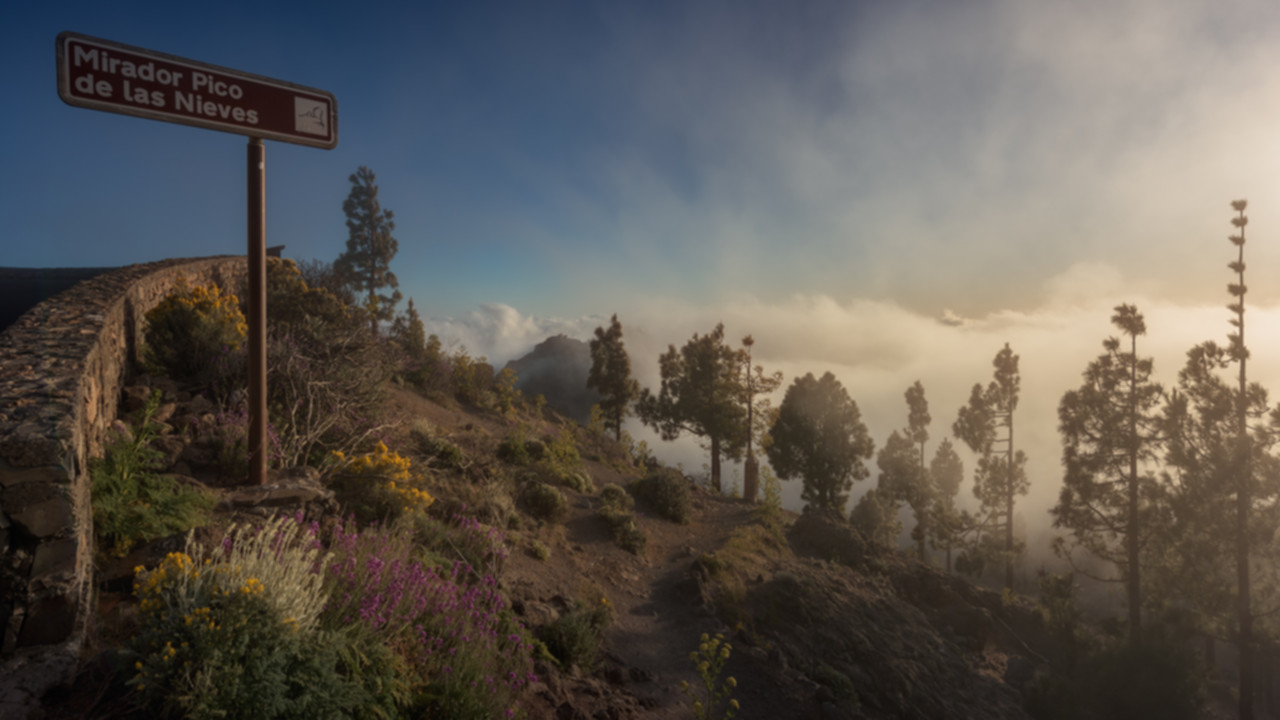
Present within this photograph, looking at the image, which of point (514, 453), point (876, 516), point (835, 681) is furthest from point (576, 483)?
point (876, 516)

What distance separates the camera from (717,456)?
2862 centimetres

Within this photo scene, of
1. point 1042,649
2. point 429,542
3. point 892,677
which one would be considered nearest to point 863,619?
point 892,677

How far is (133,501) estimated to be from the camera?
451cm

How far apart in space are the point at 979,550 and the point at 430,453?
105ft

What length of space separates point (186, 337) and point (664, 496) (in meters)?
11.2

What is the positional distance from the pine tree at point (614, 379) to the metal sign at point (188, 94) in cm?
2885

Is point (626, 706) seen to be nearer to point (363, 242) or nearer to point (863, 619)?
point (863, 619)

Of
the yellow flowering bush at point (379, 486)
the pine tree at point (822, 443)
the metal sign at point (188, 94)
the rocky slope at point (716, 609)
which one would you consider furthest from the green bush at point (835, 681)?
the pine tree at point (822, 443)

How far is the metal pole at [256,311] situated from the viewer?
197 inches

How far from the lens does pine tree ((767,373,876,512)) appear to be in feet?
105

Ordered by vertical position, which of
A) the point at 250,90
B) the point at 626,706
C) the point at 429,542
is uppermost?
the point at 250,90

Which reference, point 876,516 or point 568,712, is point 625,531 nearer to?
point 568,712

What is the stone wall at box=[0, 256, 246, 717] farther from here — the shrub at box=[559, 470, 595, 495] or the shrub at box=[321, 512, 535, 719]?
the shrub at box=[559, 470, 595, 495]

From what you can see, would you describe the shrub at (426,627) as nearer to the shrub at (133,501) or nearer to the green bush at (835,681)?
the shrub at (133,501)
